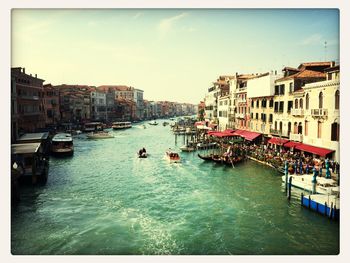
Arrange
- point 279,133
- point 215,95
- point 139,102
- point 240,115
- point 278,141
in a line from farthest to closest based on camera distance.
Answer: point 139,102
point 215,95
point 240,115
point 279,133
point 278,141

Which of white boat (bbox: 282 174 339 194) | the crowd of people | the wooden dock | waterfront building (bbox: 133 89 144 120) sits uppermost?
waterfront building (bbox: 133 89 144 120)

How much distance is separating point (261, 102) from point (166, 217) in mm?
→ 10912

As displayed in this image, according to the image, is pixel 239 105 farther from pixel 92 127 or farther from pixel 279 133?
pixel 92 127

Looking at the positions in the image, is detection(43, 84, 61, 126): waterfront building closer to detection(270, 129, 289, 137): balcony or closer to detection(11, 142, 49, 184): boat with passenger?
detection(11, 142, 49, 184): boat with passenger

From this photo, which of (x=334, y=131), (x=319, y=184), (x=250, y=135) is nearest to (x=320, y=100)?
(x=334, y=131)

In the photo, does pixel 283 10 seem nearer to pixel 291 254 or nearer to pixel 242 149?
pixel 291 254

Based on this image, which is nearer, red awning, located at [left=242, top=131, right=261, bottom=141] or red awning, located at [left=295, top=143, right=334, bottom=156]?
red awning, located at [left=295, top=143, right=334, bottom=156]

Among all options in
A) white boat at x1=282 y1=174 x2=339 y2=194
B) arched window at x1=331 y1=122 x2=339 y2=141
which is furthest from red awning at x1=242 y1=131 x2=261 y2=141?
white boat at x1=282 y1=174 x2=339 y2=194

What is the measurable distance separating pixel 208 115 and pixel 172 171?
18.0m

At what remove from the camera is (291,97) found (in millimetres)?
13984

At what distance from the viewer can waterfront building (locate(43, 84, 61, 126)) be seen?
27.5 m

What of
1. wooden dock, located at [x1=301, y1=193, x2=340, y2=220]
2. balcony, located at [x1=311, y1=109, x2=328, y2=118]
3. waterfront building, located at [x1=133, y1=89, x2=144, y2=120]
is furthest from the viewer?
waterfront building, located at [x1=133, y1=89, x2=144, y2=120]

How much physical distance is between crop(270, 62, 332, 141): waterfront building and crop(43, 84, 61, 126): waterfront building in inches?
742
